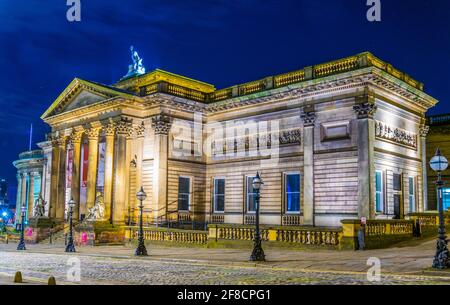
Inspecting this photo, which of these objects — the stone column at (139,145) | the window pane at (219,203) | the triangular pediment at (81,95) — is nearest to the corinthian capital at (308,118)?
the window pane at (219,203)

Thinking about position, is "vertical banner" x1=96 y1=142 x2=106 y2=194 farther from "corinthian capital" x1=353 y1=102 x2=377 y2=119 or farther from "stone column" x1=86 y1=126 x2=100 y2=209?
"corinthian capital" x1=353 y1=102 x2=377 y2=119

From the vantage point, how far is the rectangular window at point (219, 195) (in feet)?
125

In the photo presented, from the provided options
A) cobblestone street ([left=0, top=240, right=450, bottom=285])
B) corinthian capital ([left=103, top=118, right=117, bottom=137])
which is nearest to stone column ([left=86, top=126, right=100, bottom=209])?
corinthian capital ([left=103, top=118, right=117, bottom=137])

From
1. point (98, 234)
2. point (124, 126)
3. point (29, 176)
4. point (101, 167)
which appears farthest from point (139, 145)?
point (29, 176)

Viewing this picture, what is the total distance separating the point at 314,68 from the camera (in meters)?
32.3

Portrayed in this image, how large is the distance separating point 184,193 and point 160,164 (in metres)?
3.19

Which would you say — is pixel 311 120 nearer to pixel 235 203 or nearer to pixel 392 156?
pixel 392 156

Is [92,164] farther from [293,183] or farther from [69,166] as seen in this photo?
[293,183]

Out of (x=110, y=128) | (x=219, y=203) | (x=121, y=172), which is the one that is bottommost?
(x=219, y=203)

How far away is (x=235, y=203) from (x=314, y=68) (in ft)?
35.8

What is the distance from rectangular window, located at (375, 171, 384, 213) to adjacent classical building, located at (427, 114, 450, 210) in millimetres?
8311

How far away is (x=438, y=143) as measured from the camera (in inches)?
1505

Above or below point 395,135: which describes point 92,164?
below

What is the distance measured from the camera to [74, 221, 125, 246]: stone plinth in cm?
3241
